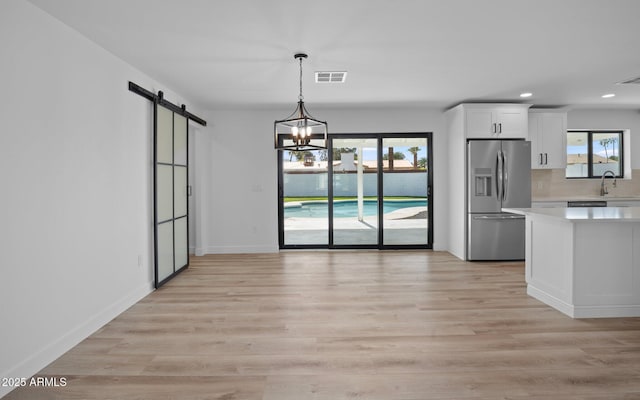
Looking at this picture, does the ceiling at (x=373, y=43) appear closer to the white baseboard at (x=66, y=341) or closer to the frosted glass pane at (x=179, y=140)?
the frosted glass pane at (x=179, y=140)

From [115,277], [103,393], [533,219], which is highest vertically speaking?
[533,219]

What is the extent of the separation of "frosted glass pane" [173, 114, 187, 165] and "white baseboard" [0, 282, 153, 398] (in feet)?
6.24

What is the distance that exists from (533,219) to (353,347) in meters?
2.50

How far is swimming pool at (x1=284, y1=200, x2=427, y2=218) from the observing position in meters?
6.96

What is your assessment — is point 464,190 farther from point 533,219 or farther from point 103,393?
point 103,393

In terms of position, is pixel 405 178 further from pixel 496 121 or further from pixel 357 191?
pixel 496 121

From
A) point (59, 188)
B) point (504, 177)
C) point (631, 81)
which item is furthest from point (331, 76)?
point (631, 81)

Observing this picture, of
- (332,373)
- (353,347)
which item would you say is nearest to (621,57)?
(353,347)

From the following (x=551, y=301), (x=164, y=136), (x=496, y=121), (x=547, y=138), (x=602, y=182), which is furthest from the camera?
(x=602, y=182)

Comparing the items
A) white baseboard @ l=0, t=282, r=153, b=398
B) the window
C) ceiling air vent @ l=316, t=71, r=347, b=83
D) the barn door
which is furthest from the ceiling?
white baseboard @ l=0, t=282, r=153, b=398

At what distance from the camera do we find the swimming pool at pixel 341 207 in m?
6.96

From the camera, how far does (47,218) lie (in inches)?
107

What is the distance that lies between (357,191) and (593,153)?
13.7 feet

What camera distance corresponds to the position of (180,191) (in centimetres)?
533
